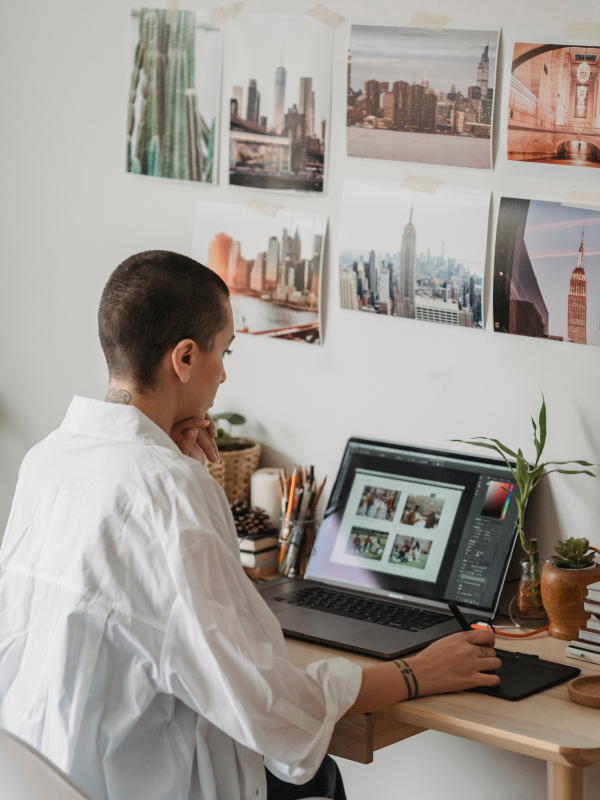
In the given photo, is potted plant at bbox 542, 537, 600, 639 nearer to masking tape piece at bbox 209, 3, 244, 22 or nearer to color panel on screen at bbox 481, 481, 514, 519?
color panel on screen at bbox 481, 481, 514, 519

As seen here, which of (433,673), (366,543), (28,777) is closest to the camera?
(28,777)

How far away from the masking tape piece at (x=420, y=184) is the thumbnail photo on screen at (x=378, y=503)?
576 millimetres

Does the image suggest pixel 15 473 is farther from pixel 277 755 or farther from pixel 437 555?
pixel 277 755

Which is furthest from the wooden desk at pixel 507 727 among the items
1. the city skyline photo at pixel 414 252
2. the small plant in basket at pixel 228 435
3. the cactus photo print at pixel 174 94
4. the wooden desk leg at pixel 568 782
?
the cactus photo print at pixel 174 94

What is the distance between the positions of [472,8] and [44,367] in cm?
132

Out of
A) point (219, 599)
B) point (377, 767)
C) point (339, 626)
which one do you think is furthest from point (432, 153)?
point (377, 767)

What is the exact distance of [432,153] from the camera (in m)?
1.76

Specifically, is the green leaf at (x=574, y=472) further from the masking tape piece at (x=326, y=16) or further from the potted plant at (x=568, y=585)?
the masking tape piece at (x=326, y=16)

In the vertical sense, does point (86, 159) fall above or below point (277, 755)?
above

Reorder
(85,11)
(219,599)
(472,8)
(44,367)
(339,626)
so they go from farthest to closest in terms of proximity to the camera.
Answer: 1. (44,367)
2. (85,11)
3. (472,8)
4. (339,626)
5. (219,599)

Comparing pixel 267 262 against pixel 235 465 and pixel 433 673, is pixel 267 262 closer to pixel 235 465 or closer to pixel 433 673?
pixel 235 465

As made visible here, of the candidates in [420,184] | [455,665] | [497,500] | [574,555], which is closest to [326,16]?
[420,184]

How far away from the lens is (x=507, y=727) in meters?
1.19

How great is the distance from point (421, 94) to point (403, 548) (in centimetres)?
85
